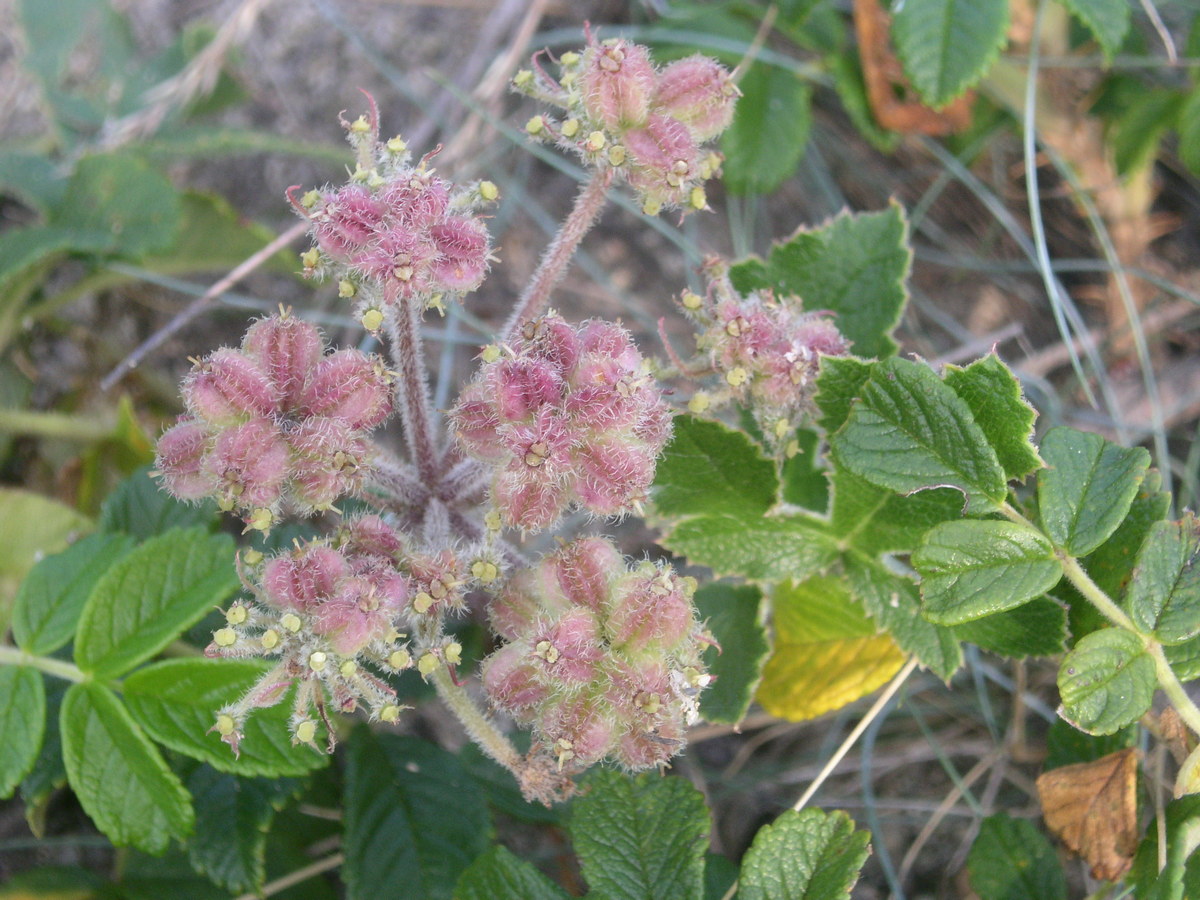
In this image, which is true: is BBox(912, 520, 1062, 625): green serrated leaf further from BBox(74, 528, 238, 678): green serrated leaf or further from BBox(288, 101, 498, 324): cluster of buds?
BBox(74, 528, 238, 678): green serrated leaf

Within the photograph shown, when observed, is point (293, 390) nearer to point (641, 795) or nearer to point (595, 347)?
point (595, 347)

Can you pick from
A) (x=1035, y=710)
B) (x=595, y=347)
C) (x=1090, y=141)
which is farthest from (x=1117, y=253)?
(x=595, y=347)

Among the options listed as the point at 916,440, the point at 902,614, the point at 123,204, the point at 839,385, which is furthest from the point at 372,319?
the point at 123,204

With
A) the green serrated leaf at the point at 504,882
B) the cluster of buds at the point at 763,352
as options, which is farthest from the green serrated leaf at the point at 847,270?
the green serrated leaf at the point at 504,882

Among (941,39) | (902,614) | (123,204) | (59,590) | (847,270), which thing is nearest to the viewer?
(902,614)

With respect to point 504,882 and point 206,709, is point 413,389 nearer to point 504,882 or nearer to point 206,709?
point 206,709

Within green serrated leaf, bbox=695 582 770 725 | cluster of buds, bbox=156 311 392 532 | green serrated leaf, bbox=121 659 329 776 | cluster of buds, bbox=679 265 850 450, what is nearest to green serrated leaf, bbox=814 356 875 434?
cluster of buds, bbox=679 265 850 450
